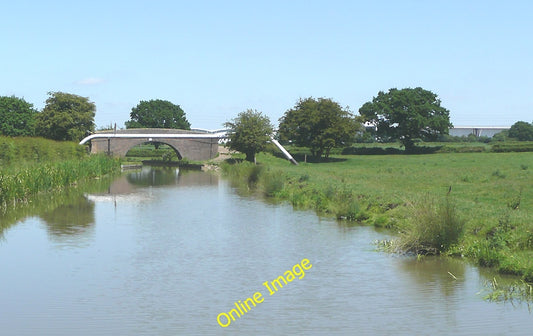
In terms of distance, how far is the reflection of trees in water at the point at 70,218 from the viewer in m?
28.4

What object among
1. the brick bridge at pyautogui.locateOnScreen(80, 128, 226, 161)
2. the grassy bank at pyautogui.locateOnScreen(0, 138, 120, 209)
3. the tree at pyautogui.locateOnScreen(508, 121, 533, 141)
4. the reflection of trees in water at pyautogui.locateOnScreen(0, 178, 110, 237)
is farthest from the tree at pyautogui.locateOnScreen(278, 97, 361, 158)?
the tree at pyautogui.locateOnScreen(508, 121, 533, 141)

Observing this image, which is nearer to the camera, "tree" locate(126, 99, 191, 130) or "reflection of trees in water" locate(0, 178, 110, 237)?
"reflection of trees in water" locate(0, 178, 110, 237)

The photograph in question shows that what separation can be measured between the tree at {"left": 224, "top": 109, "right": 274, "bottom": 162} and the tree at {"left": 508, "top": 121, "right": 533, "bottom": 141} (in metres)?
75.5

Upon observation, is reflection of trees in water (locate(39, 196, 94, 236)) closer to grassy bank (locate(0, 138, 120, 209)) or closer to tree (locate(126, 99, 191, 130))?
grassy bank (locate(0, 138, 120, 209))

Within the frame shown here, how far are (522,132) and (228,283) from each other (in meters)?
136

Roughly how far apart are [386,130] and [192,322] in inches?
3397

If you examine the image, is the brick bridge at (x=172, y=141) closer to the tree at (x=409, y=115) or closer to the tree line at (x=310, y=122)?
the tree line at (x=310, y=122)

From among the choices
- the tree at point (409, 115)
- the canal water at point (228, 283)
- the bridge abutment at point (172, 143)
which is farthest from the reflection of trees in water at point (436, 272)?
the bridge abutment at point (172, 143)

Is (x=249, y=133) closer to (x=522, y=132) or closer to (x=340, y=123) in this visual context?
(x=340, y=123)

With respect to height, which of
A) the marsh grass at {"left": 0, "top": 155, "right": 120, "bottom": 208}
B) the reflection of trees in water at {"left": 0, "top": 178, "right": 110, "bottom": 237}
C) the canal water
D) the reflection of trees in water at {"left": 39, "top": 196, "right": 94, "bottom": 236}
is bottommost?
the canal water

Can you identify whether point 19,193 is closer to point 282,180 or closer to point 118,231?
point 118,231

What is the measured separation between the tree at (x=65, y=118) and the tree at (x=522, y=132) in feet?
290

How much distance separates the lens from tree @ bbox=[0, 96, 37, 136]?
11125 centimetres

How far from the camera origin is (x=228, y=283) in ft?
61.0
